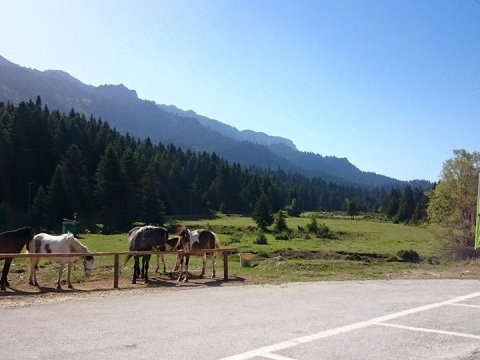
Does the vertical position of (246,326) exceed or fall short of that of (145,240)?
it falls short

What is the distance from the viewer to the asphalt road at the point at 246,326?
8445 millimetres

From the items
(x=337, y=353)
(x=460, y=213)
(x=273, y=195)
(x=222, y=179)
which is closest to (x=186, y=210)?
(x=222, y=179)

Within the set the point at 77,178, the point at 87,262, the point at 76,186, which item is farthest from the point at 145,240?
the point at 77,178

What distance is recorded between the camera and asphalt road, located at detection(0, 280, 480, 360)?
8.45 metres

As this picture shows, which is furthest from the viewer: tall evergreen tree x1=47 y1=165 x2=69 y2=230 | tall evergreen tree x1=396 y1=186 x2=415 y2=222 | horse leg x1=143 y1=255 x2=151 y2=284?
tall evergreen tree x1=396 y1=186 x2=415 y2=222

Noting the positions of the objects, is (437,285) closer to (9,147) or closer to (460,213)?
(460,213)

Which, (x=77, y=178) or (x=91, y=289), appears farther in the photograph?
(x=77, y=178)

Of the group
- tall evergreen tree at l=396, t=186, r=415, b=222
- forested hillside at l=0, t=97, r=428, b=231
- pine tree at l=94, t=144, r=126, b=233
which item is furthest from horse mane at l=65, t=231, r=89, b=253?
tall evergreen tree at l=396, t=186, r=415, b=222

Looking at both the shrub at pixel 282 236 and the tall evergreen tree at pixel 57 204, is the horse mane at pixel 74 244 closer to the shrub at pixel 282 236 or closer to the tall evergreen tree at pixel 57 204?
the shrub at pixel 282 236

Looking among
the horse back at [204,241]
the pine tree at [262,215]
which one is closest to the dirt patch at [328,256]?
the horse back at [204,241]

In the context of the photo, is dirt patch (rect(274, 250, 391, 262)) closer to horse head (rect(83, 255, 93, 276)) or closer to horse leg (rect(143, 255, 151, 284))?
horse leg (rect(143, 255, 151, 284))

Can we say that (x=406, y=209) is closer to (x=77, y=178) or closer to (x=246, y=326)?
(x=77, y=178)

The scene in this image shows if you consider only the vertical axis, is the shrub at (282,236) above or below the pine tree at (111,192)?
below

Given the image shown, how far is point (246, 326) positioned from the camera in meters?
10.6
